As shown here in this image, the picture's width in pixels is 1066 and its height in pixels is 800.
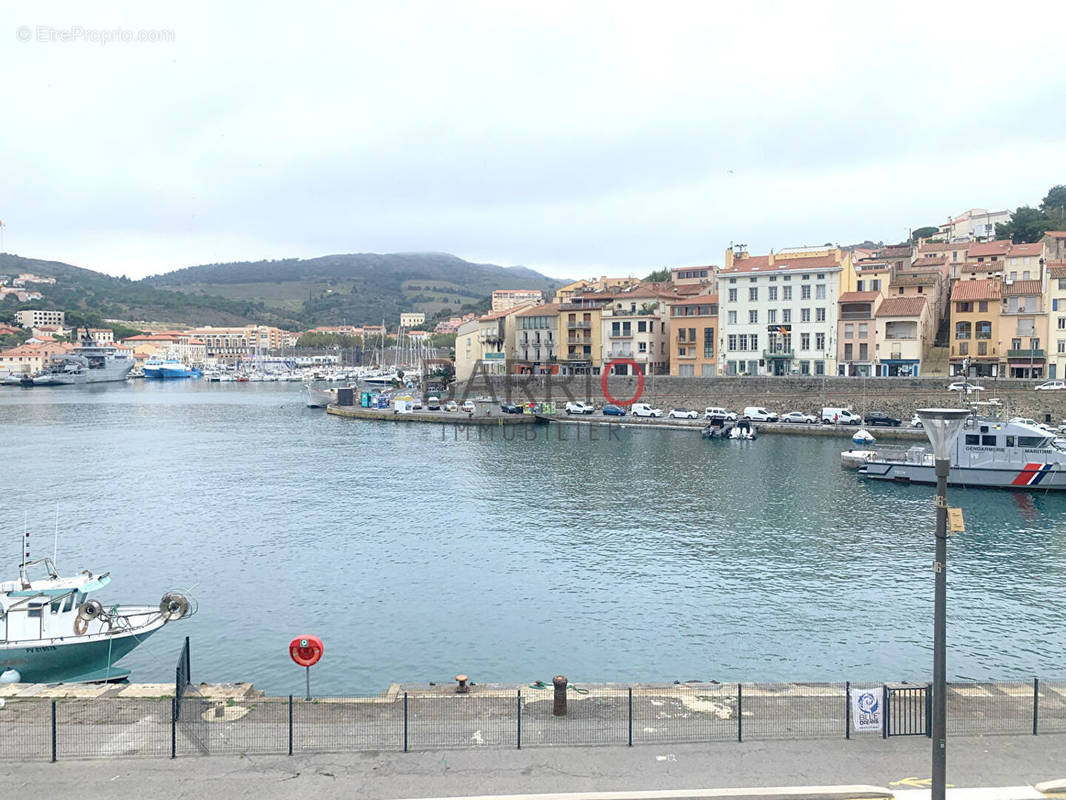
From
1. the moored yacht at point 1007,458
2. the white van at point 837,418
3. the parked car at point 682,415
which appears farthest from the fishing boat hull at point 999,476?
the parked car at point 682,415

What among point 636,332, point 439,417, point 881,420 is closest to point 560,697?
point 881,420

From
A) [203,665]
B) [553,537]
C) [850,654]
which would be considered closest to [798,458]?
[553,537]

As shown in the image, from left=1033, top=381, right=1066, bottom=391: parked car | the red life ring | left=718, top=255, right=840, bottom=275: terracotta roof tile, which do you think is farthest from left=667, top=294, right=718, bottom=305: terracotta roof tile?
the red life ring

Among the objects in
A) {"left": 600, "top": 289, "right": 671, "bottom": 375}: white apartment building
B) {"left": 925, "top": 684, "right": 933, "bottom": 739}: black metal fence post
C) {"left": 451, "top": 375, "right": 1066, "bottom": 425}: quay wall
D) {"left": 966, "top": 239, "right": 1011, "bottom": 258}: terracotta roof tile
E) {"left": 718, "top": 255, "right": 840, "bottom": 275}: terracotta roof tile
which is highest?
{"left": 966, "top": 239, "right": 1011, "bottom": 258}: terracotta roof tile

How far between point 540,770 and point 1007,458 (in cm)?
3546

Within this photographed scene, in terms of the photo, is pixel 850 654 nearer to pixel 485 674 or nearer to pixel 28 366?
pixel 485 674

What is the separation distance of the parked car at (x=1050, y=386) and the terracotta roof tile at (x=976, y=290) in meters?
9.28

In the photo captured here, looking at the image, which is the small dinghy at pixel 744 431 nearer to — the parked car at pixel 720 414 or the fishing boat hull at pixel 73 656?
the parked car at pixel 720 414

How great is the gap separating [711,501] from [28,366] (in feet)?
572

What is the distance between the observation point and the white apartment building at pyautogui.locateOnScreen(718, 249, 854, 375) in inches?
2638

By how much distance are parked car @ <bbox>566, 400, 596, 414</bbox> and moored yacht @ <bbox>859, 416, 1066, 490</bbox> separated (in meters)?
34.4

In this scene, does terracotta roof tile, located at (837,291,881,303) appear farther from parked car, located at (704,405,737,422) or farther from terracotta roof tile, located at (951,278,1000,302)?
parked car, located at (704,405,737,422)

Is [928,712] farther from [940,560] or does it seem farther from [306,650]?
[306,650]

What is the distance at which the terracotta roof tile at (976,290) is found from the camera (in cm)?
6306
